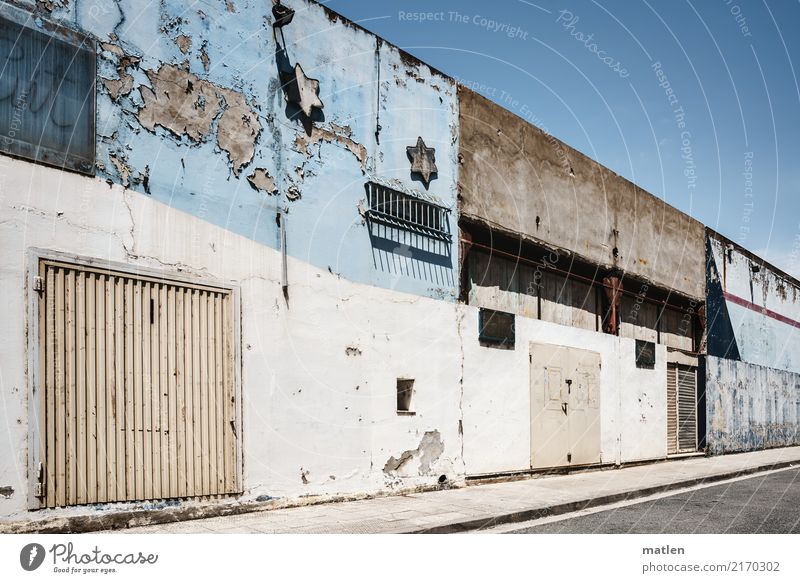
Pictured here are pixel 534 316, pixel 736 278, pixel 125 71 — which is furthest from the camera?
pixel 736 278

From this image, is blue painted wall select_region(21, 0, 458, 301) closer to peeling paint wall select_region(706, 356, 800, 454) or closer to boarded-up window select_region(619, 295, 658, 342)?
boarded-up window select_region(619, 295, 658, 342)

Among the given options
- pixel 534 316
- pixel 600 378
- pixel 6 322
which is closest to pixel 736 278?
pixel 600 378

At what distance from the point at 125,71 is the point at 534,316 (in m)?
9.18

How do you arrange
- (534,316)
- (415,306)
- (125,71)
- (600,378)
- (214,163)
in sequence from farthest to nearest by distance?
(600,378)
(534,316)
(415,306)
(214,163)
(125,71)

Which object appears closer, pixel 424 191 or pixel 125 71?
pixel 125 71

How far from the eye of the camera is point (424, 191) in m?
12.0

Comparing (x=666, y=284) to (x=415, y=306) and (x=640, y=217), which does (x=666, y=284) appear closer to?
(x=640, y=217)

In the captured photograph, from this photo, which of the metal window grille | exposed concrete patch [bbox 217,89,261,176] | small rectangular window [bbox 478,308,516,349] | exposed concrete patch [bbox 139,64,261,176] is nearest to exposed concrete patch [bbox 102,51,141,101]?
exposed concrete patch [bbox 139,64,261,176]

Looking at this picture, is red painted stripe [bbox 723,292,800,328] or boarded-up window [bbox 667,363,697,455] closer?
boarded-up window [bbox 667,363,697,455]

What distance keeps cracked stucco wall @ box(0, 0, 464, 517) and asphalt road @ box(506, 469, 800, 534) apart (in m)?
2.99

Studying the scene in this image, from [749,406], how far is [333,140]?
63.8 feet

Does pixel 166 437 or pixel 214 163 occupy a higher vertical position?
pixel 214 163

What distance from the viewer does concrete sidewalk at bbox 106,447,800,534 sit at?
7.95 meters

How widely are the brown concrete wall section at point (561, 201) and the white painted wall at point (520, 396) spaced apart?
1825 millimetres
